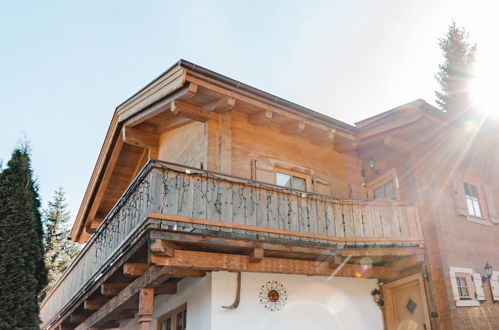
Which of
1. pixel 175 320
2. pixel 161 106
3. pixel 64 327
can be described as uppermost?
pixel 161 106

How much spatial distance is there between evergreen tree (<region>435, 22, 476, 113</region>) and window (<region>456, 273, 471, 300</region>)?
17.3 meters

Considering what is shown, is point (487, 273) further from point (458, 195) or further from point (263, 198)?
point (263, 198)

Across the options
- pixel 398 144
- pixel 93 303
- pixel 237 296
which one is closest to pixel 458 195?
pixel 398 144

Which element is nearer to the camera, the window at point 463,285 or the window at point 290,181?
the window at point 463,285

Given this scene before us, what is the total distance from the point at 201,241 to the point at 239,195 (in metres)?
1.35

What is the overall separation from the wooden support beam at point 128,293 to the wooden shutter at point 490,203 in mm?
8836

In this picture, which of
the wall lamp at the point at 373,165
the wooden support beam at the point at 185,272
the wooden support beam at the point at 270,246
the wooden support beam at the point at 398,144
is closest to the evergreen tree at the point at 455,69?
the wall lamp at the point at 373,165

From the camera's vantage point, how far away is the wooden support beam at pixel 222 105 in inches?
410

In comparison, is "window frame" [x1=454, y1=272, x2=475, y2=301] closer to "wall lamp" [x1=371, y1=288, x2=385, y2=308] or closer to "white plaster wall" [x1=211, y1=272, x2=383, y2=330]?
"wall lamp" [x1=371, y1=288, x2=385, y2=308]

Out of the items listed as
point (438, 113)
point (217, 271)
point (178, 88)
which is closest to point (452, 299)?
point (438, 113)

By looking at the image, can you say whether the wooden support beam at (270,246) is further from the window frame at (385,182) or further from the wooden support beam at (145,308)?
the window frame at (385,182)

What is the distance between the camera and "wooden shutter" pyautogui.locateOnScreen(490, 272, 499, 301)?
11.2 metres

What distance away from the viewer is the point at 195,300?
379 inches

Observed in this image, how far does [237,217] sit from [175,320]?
3.49 m
